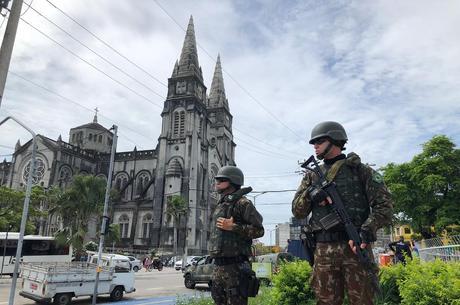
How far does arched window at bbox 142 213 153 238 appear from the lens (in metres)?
50.2

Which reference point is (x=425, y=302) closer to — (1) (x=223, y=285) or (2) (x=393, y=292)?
(2) (x=393, y=292)

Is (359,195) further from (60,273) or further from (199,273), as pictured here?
(199,273)

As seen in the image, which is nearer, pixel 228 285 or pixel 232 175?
pixel 228 285

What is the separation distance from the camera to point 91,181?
2930 centimetres

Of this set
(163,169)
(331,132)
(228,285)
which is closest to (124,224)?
(163,169)

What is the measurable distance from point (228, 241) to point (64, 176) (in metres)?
55.0

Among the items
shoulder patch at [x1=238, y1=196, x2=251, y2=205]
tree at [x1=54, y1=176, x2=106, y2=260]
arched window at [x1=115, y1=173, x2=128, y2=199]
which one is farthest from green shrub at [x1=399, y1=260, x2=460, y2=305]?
arched window at [x1=115, y1=173, x2=128, y2=199]

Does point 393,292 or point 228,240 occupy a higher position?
point 228,240

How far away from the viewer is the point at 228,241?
4.40 metres

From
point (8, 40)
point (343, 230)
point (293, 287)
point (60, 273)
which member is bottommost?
point (60, 273)

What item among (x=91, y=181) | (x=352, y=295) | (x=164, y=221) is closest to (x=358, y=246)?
(x=352, y=295)

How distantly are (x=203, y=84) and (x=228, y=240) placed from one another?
178ft

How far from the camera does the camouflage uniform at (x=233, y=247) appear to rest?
4.25 m

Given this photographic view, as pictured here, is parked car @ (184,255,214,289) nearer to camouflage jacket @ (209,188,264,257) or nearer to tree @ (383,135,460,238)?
camouflage jacket @ (209,188,264,257)
